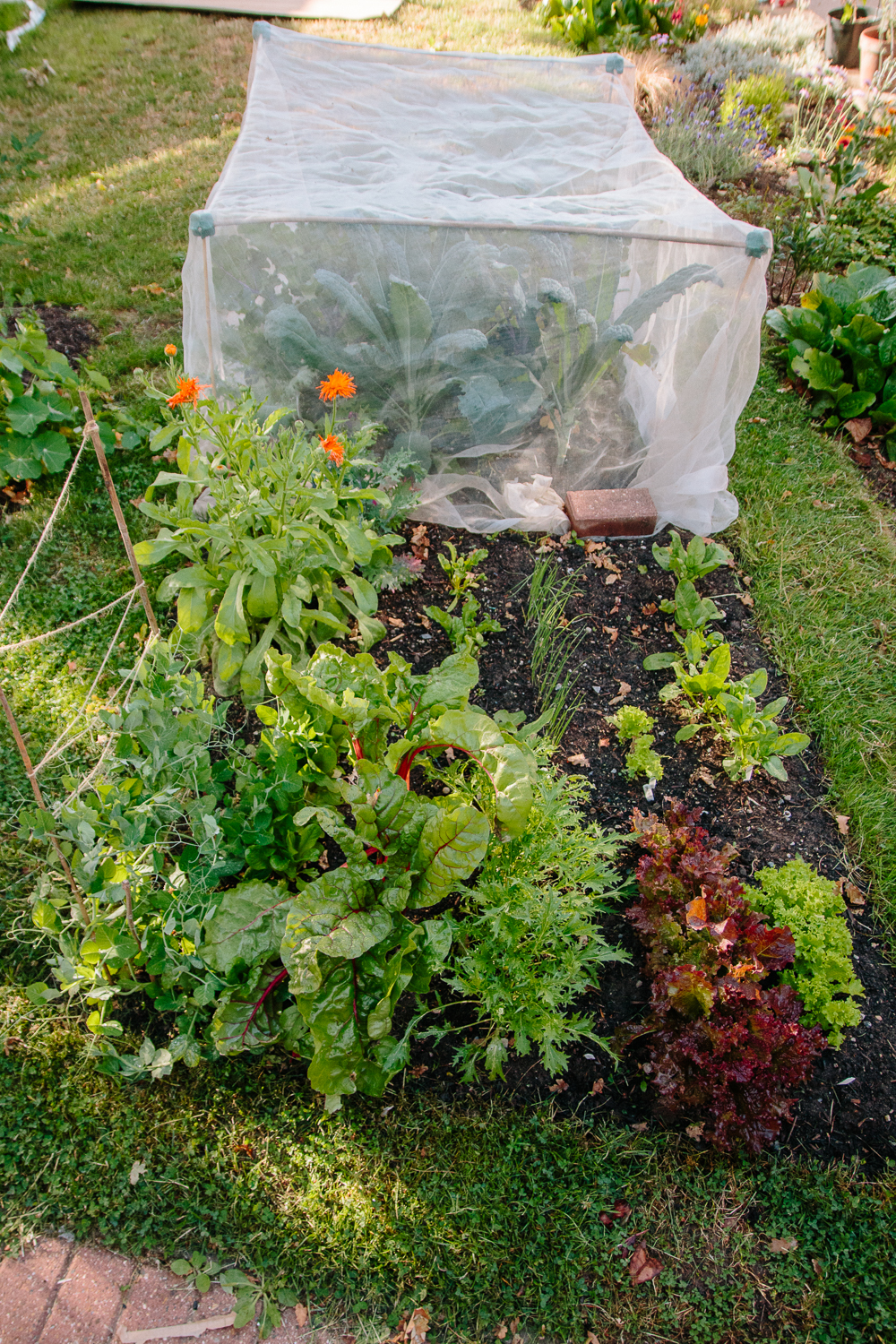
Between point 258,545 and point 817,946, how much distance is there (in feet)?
6.95

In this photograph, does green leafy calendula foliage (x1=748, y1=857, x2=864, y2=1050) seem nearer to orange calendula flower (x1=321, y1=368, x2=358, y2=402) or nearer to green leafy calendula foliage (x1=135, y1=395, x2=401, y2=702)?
green leafy calendula foliage (x1=135, y1=395, x2=401, y2=702)

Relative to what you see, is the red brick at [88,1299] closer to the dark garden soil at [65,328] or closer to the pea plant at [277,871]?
the pea plant at [277,871]

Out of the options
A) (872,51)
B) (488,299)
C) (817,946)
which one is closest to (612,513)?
(488,299)

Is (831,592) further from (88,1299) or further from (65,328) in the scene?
(65,328)

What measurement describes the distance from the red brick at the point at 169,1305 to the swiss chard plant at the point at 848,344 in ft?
15.3

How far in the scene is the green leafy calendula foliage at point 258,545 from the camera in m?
2.55

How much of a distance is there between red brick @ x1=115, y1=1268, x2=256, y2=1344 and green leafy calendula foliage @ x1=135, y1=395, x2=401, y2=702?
1622 mm

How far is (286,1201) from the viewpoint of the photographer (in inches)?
77.5

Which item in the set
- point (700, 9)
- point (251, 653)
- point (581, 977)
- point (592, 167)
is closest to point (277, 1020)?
point (581, 977)

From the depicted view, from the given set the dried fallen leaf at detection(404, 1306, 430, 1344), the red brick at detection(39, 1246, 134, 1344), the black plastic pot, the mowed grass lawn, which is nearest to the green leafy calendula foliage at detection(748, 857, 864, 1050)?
the mowed grass lawn

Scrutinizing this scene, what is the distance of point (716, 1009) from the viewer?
2.13m

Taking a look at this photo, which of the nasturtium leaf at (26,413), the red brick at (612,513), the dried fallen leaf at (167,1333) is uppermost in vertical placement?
the nasturtium leaf at (26,413)

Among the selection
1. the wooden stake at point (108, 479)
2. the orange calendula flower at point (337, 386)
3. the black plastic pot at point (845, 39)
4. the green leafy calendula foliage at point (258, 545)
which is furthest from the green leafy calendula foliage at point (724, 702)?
the black plastic pot at point (845, 39)

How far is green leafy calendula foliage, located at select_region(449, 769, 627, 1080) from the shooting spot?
2012 mm
